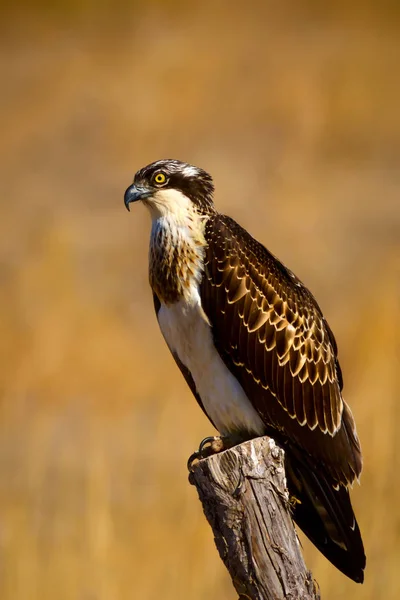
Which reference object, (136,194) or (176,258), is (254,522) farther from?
(136,194)

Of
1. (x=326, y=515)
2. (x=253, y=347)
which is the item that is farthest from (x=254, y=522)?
(x=253, y=347)

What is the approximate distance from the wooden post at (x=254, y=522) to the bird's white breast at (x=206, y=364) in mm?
821

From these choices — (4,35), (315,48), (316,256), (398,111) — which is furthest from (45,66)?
(316,256)

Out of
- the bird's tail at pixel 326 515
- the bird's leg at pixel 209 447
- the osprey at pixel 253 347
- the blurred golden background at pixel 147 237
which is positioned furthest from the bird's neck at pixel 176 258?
the blurred golden background at pixel 147 237

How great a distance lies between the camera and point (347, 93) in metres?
21.4

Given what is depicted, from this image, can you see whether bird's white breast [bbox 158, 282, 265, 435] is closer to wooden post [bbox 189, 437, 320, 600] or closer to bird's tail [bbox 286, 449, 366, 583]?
bird's tail [bbox 286, 449, 366, 583]

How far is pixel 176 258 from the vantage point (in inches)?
215

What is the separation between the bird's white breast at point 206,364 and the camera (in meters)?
5.46

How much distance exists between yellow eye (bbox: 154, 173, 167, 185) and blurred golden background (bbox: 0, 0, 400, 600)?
58.0 inches

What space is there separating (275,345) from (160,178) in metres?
0.94

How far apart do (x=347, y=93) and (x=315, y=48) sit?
7.55ft

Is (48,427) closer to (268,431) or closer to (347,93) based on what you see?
(268,431)

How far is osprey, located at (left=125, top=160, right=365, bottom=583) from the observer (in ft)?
17.8

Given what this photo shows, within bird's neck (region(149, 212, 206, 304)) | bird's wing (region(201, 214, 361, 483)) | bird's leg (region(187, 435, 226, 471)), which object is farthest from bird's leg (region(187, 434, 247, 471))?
bird's neck (region(149, 212, 206, 304))
